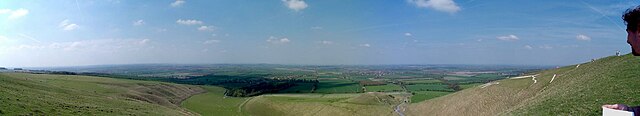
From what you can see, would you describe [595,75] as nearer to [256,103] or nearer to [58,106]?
[58,106]

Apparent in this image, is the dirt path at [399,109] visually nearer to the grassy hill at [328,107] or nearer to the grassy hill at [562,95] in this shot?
the grassy hill at [328,107]

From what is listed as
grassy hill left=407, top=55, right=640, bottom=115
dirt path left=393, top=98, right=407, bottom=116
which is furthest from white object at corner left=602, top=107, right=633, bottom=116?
dirt path left=393, top=98, right=407, bottom=116

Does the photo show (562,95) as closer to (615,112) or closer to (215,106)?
(615,112)

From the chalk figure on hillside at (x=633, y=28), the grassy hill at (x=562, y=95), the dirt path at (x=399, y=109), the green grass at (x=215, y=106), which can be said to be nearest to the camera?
the chalk figure on hillside at (x=633, y=28)

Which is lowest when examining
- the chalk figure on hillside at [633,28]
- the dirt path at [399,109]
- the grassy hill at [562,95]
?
the dirt path at [399,109]

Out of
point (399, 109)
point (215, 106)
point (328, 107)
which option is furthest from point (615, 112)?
point (215, 106)

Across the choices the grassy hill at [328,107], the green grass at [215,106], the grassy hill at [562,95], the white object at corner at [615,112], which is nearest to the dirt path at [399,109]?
the grassy hill at [328,107]

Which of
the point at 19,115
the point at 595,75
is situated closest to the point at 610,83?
the point at 595,75
